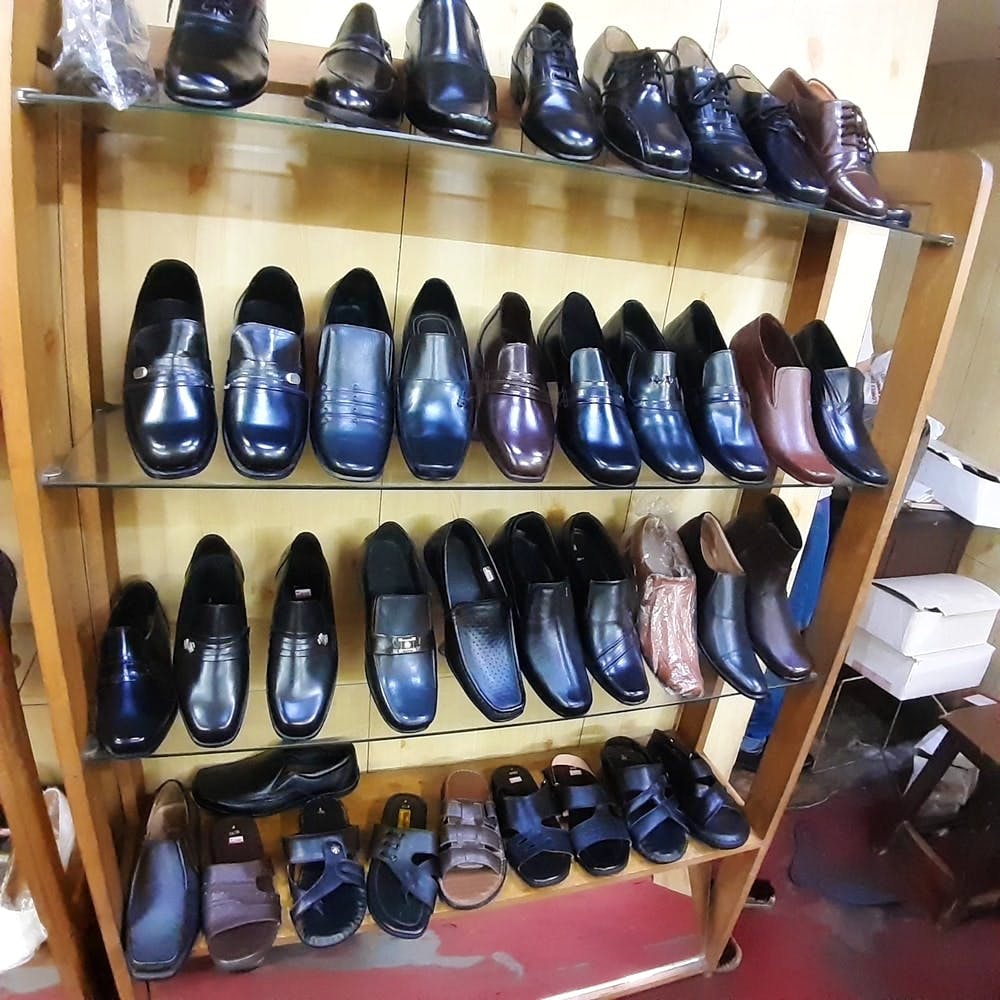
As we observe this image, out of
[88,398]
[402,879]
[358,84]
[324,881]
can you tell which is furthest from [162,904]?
[358,84]

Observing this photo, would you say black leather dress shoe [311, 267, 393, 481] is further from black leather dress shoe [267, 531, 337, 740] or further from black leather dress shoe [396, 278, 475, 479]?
black leather dress shoe [267, 531, 337, 740]

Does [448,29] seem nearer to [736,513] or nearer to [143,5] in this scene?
[143,5]

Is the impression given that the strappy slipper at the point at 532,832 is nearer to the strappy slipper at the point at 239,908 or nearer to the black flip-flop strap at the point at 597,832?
the black flip-flop strap at the point at 597,832

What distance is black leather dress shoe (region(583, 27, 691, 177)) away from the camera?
0.79 metres

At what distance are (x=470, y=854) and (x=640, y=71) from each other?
3.52 ft

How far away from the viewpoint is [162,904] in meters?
0.95

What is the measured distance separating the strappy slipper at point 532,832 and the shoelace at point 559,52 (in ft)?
3.41

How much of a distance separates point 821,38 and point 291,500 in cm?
103

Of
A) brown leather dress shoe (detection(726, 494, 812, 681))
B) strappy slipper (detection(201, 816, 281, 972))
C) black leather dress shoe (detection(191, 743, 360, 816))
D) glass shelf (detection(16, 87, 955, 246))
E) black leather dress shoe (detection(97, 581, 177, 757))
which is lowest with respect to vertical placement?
strappy slipper (detection(201, 816, 281, 972))

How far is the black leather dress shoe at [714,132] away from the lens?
2.76 ft

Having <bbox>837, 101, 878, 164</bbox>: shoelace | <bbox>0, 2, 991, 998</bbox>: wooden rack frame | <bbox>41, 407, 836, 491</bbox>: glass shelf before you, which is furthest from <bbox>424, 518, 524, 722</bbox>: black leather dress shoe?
<bbox>837, 101, 878, 164</bbox>: shoelace

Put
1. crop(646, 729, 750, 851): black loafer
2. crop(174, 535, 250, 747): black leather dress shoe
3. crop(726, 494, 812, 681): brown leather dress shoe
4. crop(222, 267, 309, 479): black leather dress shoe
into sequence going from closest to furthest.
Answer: crop(222, 267, 309, 479): black leather dress shoe, crop(174, 535, 250, 747): black leather dress shoe, crop(726, 494, 812, 681): brown leather dress shoe, crop(646, 729, 750, 851): black loafer

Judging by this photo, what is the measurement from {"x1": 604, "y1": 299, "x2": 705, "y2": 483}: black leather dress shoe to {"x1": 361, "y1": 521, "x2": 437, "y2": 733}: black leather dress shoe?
1.17 ft

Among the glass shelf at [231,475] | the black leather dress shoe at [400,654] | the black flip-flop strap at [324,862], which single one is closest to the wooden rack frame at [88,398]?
the glass shelf at [231,475]
